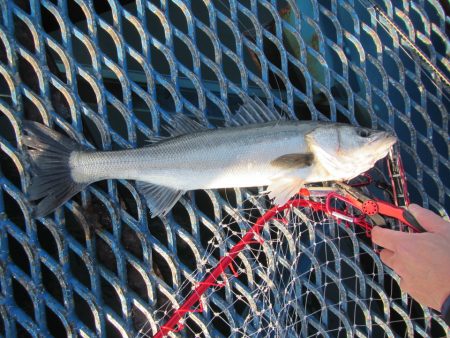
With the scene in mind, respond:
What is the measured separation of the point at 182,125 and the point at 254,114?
0.42 m

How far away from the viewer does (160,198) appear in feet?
6.68

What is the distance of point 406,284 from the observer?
5.35 ft

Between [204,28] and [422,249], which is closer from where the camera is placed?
[422,249]

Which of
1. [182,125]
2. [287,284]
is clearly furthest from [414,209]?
[182,125]

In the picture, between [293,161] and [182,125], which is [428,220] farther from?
[182,125]

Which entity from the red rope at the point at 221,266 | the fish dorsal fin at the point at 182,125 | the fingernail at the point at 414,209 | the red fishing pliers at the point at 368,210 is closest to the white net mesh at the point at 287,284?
the red rope at the point at 221,266

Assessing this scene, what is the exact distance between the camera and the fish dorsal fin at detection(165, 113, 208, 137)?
2.05 metres

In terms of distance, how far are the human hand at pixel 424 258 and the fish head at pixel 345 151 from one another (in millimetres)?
365

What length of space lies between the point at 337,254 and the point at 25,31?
2297 millimetres

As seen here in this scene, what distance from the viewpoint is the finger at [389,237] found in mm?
1627

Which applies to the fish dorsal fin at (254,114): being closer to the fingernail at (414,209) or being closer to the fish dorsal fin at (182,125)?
the fish dorsal fin at (182,125)

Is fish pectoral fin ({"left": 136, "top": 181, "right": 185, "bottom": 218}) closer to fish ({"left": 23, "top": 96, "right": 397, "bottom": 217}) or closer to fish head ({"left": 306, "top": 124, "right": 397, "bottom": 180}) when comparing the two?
fish ({"left": 23, "top": 96, "right": 397, "bottom": 217})

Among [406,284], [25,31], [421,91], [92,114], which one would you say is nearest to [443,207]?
[421,91]

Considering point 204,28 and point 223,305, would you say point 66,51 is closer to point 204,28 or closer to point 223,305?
point 204,28
